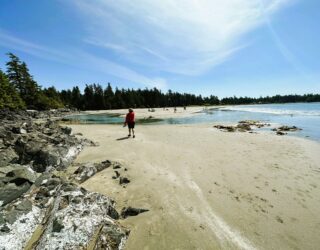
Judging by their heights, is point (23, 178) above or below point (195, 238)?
above

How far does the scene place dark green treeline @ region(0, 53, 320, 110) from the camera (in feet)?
163

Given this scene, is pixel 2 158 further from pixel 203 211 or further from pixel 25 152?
pixel 203 211

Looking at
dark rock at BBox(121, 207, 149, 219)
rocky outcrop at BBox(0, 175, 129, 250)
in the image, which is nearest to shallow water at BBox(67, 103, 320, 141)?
dark rock at BBox(121, 207, 149, 219)

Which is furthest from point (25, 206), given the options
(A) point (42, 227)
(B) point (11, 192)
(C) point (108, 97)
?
(C) point (108, 97)

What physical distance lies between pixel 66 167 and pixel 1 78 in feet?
155

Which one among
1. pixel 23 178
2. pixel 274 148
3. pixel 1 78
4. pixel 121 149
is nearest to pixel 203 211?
pixel 23 178

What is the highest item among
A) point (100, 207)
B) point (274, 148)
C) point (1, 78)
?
point (1, 78)

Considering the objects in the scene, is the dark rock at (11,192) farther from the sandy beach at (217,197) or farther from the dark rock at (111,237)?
the dark rock at (111,237)

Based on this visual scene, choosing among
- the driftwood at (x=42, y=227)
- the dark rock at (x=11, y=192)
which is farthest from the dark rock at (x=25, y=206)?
the dark rock at (x=11, y=192)

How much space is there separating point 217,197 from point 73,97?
116m

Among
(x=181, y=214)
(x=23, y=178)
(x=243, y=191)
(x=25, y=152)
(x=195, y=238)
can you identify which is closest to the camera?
(x=195, y=238)

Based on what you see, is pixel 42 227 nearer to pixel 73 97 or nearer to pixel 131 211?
pixel 131 211

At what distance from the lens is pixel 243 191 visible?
6891 millimetres

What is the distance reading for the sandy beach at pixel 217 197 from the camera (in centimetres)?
462
